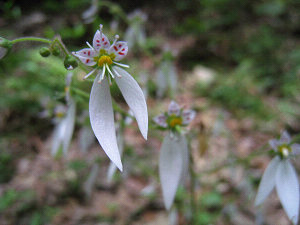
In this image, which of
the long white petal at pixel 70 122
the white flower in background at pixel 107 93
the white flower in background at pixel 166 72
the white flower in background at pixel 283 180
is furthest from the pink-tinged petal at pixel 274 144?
the white flower in background at pixel 166 72

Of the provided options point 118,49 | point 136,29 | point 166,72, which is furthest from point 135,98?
point 136,29

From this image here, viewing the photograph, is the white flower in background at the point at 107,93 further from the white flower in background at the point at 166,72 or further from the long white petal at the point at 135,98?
the white flower in background at the point at 166,72

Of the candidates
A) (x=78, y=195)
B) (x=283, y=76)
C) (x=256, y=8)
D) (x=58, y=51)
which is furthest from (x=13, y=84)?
(x=256, y=8)

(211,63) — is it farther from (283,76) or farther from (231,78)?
(283,76)

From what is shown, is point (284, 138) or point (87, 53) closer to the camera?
point (87, 53)

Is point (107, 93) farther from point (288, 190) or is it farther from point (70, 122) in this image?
point (288, 190)

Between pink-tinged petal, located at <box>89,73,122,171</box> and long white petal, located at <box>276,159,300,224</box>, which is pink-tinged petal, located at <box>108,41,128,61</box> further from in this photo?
long white petal, located at <box>276,159,300,224</box>
